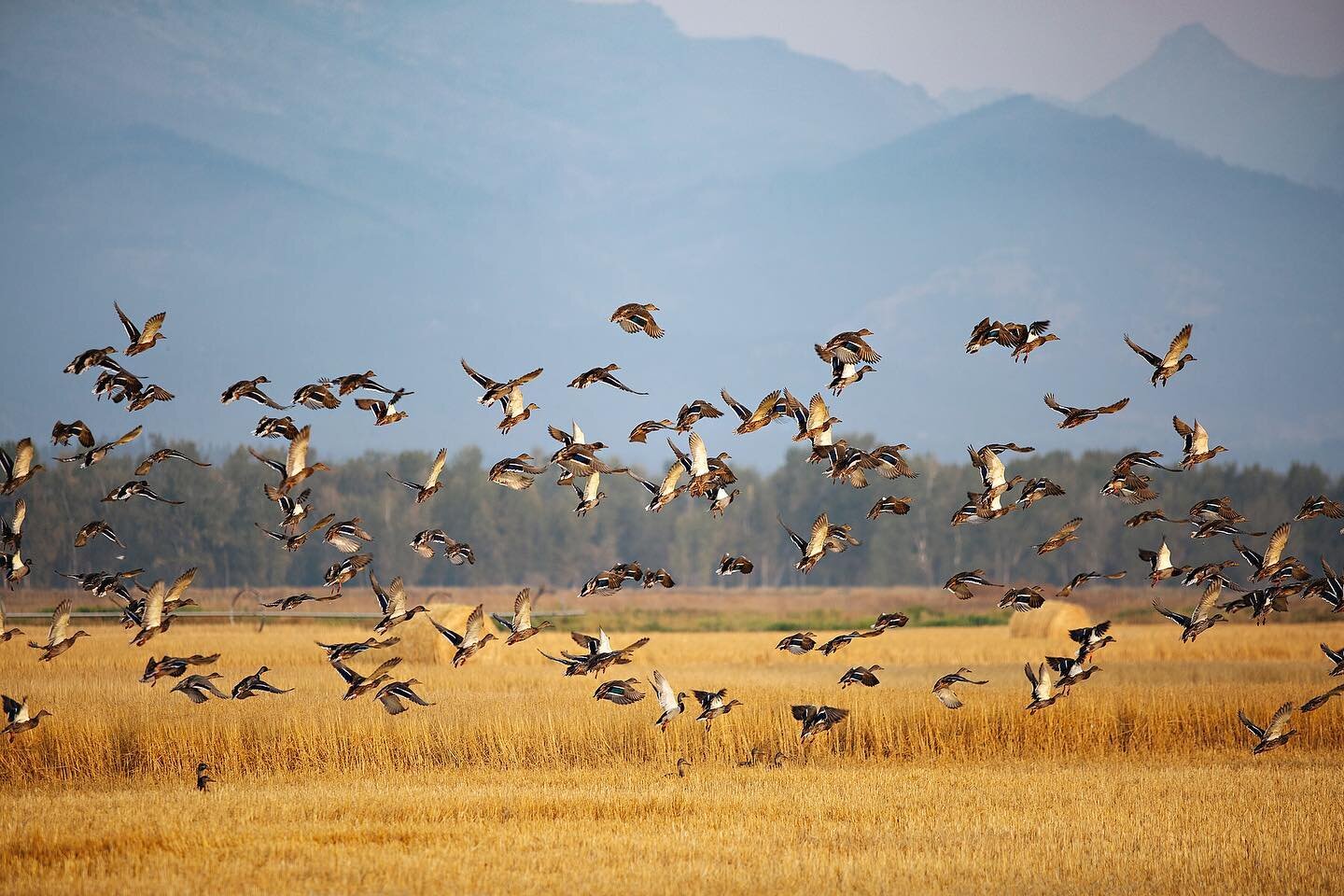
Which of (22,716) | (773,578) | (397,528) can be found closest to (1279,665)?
(22,716)

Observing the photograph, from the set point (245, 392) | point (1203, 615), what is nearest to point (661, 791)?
point (245, 392)

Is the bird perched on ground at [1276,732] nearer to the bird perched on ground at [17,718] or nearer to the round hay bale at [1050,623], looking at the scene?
the bird perched on ground at [17,718]

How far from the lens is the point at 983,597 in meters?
97.6

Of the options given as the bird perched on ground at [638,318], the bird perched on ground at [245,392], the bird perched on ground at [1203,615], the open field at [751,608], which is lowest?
the open field at [751,608]

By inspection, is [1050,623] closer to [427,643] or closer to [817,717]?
[427,643]

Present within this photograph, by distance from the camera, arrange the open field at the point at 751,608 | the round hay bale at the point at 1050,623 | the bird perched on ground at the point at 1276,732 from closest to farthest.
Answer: the bird perched on ground at the point at 1276,732 < the round hay bale at the point at 1050,623 < the open field at the point at 751,608

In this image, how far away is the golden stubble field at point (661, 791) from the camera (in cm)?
1503

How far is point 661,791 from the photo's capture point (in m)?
19.7

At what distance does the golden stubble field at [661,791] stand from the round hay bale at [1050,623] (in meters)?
16.2

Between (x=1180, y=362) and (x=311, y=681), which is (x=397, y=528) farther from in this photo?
(x=1180, y=362)

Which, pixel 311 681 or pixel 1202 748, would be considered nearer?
pixel 1202 748

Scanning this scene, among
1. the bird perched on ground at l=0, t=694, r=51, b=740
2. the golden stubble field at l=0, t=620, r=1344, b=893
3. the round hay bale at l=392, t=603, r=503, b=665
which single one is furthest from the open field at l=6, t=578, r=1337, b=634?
the bird perched on ground at l=0, t=694, r=51, b=740

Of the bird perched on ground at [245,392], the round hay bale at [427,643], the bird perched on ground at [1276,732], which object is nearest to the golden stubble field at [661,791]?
the bird perched on ground at [1276,732]

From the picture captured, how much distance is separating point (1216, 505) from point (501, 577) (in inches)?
5102
